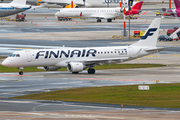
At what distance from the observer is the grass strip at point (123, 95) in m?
34.9

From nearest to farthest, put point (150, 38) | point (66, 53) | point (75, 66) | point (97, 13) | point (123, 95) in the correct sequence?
point (123, 95)
point (75, 66)
point (66, 53)
point (150, 38)
point (97, 13)

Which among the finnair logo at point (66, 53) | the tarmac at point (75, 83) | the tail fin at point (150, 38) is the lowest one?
the tarmac at point (75, 83)

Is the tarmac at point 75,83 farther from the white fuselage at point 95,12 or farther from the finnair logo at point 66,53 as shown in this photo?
the white fuselage at point 95,12

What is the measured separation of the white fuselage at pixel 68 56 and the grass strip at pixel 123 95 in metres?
13.7

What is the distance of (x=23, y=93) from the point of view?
4031 centimetres

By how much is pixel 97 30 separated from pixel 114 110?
103m

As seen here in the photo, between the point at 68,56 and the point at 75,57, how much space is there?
102 centimetres

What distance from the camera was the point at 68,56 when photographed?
57125 millimetres

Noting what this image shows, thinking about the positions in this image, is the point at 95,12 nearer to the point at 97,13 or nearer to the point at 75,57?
the point at 97,13

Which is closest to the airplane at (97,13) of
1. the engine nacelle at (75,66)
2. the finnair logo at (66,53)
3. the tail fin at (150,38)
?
the tail fin at (150,38)

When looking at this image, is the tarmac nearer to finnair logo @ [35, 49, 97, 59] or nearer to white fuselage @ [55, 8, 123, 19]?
finnair logo @ [35, 49, 97, 59]

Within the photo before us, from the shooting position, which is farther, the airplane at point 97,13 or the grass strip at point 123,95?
the airplane at point 97,13

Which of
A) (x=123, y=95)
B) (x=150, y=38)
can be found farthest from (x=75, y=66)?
(x=123, y=95)

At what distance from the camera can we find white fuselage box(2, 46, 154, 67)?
5522 centimetres
